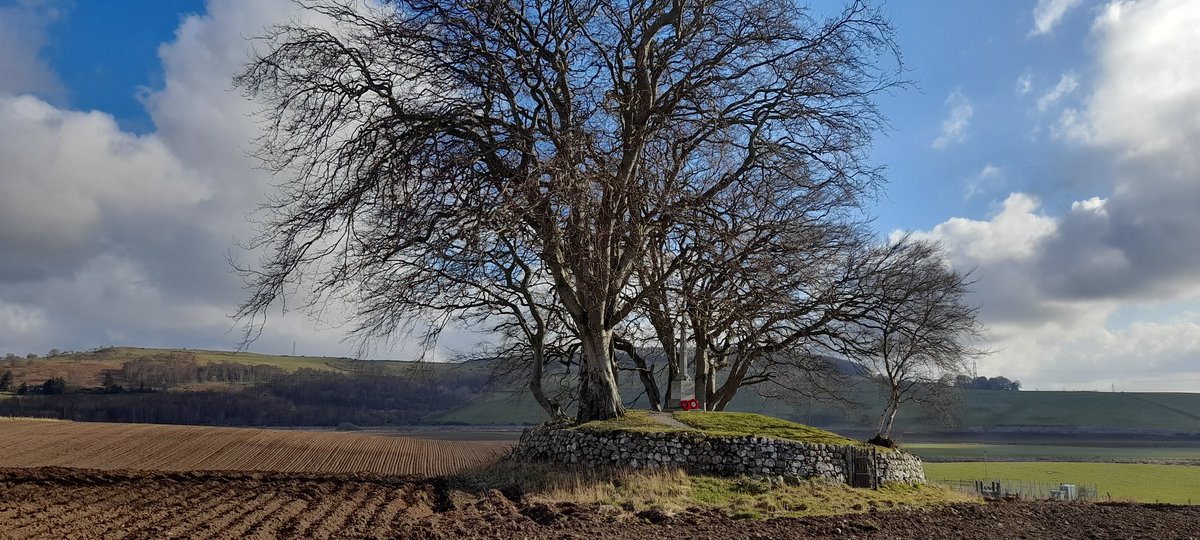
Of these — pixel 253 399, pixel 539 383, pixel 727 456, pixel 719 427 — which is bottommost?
pixel 253 399

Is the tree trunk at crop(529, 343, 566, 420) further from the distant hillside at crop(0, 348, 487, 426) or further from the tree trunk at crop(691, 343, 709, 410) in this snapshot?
the distant hillside at crop(0, 348, 487, 426)

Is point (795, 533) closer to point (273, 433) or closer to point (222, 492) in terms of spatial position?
point (222, 492)

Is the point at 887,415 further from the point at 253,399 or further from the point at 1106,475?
the point at 253,399

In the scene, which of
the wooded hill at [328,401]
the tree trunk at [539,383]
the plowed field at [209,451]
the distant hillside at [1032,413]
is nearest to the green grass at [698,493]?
the tree trunk at [539,383]

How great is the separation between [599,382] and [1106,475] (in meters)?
40.4

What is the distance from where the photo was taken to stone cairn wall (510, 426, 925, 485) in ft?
61.5

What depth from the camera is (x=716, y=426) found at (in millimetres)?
20984

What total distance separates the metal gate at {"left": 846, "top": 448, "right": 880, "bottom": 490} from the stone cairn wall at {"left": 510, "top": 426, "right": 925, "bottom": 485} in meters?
0.04

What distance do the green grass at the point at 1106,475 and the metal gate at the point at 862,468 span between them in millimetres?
18163

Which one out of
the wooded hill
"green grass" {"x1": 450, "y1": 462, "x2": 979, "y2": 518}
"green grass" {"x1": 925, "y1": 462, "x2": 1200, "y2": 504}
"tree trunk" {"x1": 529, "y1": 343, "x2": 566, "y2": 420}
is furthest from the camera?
the wooded hill

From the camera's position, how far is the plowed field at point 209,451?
28516 mm

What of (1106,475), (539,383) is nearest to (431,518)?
(539,383)

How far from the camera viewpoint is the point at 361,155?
62.0ft

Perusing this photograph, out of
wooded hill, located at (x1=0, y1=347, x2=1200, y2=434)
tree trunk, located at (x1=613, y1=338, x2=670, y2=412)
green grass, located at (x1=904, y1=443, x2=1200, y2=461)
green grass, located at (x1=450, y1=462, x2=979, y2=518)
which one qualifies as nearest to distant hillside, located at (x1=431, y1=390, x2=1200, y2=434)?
wooded hill, located at (x1=0, y1=347, x2=1200, y2=434)
